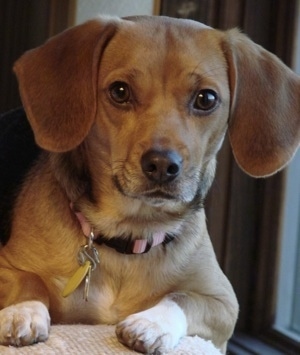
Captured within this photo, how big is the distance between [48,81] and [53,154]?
173 mm

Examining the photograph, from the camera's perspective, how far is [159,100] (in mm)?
1476

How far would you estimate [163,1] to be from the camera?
2371mm

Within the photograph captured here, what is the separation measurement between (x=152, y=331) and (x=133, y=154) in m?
0.29

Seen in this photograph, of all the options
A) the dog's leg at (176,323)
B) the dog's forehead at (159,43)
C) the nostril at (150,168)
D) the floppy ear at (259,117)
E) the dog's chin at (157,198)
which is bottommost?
the dog's leg at (176,323)

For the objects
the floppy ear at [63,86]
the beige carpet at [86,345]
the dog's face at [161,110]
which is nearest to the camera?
the beige carpet at [86,345]

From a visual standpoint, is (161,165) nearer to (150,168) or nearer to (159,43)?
(150,168)

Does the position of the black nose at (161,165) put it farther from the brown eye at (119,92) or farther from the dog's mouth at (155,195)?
the brown eye at (119,92)

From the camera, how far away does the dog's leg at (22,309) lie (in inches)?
52.1

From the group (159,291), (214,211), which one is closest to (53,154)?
(159,291)

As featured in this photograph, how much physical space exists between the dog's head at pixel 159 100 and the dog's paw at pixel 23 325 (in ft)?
0.85

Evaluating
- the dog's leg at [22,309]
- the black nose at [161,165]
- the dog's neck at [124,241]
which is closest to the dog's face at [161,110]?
the black nose at [161,165]

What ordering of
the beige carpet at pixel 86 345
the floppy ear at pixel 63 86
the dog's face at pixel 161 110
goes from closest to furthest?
the beige carpet at pixel 86 345 < the dog's face at pixel 161 110 < the floppy ear at pixel 63 86

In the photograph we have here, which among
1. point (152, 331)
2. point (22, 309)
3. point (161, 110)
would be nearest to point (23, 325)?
point (22, 309)

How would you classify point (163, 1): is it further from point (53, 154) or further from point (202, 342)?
point (202, 342)
